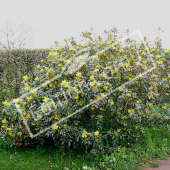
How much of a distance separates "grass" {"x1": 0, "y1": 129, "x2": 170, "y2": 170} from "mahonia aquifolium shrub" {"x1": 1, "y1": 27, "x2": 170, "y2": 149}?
21 centimetres

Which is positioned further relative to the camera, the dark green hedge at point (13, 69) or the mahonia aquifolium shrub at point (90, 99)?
the dark green hedge at point (13, 69)

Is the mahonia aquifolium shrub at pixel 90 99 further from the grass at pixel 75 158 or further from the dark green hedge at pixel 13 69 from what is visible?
the dark green hedge at pixel 13 69

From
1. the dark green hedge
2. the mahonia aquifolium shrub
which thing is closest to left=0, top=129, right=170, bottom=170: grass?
the mahonia aquifolium shrub

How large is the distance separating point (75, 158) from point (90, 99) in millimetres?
1181

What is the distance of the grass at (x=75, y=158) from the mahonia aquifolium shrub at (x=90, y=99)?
0.21m

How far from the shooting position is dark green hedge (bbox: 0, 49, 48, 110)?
5727 millimetres

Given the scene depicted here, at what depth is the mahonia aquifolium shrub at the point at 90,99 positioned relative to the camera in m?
4.03

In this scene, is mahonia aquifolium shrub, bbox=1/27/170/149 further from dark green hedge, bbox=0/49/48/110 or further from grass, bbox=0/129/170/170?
dark green hedge, bbox=0/49/48/110

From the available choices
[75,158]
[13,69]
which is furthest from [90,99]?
[13,69]

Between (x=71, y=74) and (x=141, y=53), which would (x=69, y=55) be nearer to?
(x=71, y=74)

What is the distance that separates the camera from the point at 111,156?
4227 millimetres

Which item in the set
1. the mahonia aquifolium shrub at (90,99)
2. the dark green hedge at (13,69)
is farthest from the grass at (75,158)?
the dark green hedge at (13,69)

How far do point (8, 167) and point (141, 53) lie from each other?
319 cm

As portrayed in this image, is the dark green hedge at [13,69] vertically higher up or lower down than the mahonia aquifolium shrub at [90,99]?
higher up
